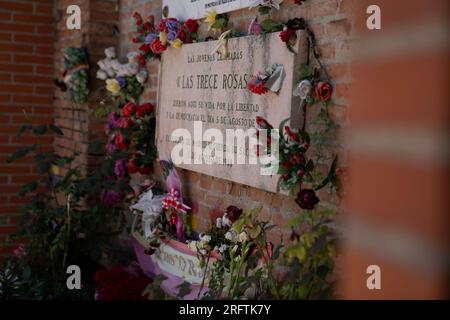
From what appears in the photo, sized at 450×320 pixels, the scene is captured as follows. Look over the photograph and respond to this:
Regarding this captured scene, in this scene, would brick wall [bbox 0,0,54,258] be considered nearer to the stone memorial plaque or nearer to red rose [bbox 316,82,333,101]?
the stone memorial plaque

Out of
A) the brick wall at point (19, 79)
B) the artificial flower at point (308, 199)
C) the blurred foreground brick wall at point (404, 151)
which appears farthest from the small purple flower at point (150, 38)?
the blurred foreground brick wall at point (404, 151)

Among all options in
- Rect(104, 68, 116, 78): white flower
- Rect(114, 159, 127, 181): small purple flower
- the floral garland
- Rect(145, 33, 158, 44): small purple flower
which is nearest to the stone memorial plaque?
Rect(145, 33, 158, 44): small purple flower

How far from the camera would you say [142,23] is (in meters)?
4.11

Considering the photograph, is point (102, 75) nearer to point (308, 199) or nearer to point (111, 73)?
point (111, 73)

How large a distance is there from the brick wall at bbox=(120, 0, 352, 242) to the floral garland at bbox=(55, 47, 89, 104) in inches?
55.9

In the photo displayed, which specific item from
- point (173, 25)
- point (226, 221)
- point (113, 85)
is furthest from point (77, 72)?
point (226, 221)

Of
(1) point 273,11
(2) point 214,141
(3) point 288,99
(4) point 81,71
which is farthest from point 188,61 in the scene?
(4) point 81,71

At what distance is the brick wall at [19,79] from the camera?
207 inches

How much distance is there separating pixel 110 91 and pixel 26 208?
1.03 meters

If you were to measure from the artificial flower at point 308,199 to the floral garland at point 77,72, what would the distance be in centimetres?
273

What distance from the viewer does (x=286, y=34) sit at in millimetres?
2539

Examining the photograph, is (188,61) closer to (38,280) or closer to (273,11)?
(273,11)

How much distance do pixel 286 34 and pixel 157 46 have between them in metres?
1.35

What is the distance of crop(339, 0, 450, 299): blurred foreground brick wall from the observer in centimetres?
60
